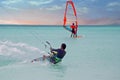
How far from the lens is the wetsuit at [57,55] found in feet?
48.5

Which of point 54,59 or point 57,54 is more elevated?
point 57,54

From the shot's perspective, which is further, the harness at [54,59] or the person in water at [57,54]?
the harness at [54,59]

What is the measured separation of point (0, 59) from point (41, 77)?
4279 mm

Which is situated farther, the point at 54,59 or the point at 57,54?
the point at 54,59

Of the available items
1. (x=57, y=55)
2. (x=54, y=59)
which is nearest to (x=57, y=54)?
(x=57, y=55)

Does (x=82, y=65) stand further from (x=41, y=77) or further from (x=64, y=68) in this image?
(x=41, y=77)

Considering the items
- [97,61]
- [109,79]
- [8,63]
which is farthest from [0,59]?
[109,79]

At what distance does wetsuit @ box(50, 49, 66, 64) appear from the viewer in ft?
48.5

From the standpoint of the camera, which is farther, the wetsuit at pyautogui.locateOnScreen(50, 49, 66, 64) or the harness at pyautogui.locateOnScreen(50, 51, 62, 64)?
the harness at pyautogui.locateOnScreen(50, 51, 62, 64)

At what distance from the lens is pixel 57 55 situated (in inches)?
587

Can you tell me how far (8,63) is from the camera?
15.6 meters

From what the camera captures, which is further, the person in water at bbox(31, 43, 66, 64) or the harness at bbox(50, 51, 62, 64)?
the harness at bbox(50, 51, 62, 64)

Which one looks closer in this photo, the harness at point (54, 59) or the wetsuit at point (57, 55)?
the wetsuit at point (57, 55)

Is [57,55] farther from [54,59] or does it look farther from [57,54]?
[54,59]
